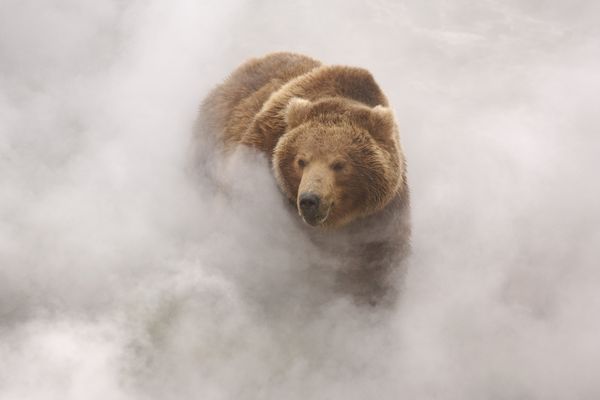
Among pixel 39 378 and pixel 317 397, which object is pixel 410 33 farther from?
Answer: pixel 39 378

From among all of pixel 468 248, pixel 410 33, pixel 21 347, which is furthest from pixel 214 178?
pixel 410 33

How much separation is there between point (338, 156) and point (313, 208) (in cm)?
32

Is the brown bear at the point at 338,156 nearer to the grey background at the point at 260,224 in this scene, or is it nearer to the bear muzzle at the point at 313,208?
the bear muzzle at the point at 313,208

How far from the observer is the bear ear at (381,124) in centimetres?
319

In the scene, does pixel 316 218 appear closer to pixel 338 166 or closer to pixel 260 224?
pixel 338 166

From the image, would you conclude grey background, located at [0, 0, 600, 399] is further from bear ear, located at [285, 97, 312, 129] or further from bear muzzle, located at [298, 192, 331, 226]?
bear muzzle, located at [298, 192, 331, 226]

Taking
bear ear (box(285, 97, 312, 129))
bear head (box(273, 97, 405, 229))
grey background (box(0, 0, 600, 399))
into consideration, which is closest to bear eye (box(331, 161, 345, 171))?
bear head (box(273, 97, 405, 229))

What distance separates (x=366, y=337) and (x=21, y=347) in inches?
71.9

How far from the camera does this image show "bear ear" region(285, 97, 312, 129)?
3201mm

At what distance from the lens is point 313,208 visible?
2.89 meters

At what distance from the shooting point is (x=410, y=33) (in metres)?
6.91

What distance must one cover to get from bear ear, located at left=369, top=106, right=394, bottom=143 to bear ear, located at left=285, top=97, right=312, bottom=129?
1.03 ft

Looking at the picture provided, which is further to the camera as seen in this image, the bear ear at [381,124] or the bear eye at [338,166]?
the bear ear at [381,124]

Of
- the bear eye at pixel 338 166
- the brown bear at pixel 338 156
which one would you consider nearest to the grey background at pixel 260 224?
the brown bear at pixel 338 156
